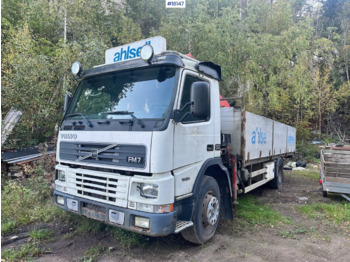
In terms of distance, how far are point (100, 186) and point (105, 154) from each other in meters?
0.42

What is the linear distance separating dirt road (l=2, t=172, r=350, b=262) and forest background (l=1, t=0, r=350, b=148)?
5.62 m

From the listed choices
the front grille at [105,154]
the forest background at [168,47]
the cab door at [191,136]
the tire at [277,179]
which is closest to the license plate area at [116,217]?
the front grille at [105,154]

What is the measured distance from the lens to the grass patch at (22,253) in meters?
3.18

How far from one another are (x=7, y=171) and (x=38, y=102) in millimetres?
2675

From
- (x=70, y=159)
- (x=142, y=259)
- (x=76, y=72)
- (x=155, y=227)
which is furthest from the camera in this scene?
(x=76, y=72)

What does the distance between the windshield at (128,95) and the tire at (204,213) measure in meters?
1.34

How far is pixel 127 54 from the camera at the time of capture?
3.73 meters

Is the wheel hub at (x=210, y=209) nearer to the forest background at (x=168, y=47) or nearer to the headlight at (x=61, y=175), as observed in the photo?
the headlight at (x=61, y=175)

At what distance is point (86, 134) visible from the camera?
3354mm

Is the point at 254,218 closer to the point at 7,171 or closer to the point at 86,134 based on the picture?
the point at 86,134

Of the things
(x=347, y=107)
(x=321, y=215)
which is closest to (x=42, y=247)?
(x=321, y=215)

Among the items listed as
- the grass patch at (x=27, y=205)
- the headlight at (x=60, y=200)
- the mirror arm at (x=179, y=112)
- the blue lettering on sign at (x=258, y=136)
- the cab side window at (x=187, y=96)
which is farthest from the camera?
the blue lettering on sign at (x=258, y=136)

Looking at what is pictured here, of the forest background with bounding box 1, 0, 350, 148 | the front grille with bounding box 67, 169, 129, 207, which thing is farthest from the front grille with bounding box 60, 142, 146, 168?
the forest background with bounding box 1, 0, 350, 148

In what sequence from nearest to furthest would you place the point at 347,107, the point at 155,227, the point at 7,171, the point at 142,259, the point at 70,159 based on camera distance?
the point at 155,227
the point at 142,259
the point at 70,159
the point at 7,171
the point at 347,107
